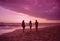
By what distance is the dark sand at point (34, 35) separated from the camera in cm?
330

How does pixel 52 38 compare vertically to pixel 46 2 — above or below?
below

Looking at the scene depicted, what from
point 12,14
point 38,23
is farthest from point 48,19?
point 12,14

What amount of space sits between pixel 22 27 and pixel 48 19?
1.59 feet

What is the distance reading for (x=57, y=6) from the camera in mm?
3414

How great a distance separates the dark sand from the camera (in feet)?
10.8

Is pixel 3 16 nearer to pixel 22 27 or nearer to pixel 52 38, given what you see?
pixel 22 27

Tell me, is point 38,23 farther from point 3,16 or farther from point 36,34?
point 3,16

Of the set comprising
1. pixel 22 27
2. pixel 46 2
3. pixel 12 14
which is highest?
pixel 46 2

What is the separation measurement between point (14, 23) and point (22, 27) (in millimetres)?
159

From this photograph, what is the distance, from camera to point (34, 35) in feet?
11.0

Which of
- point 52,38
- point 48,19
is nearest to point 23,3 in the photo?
point 48,19

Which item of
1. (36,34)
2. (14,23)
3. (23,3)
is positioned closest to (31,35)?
(36,34)

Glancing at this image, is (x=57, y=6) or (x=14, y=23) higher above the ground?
(x=57, y=6)

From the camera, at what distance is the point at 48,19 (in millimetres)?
3385
